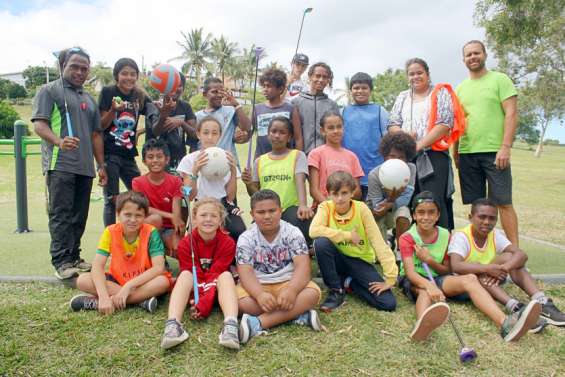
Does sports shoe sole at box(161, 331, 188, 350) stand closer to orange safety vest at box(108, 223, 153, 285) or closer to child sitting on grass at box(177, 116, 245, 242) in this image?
orange safety vest at box(108, 223, 153, 285)

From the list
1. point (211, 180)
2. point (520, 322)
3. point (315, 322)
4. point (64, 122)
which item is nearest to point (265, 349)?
point (315, 322)

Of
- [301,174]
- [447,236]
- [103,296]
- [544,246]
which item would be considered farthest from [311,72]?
[544,246]

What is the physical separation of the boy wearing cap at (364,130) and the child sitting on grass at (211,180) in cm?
124

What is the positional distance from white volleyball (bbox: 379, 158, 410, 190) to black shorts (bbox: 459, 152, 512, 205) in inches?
36.9

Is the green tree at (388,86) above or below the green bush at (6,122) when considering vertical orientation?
above

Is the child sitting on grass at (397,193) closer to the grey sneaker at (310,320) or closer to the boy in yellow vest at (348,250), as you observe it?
the boy in yellow vest at (348,250)

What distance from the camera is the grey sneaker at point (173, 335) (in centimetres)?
287

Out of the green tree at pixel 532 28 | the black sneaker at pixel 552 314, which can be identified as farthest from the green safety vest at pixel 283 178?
the green tree at pixel 532 28

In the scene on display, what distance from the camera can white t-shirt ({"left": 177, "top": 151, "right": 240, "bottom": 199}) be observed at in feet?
14.0

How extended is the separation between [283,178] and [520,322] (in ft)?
7.23

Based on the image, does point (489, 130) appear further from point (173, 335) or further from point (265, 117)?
point (173, 335)

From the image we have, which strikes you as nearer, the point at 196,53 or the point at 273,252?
the point at 273,252

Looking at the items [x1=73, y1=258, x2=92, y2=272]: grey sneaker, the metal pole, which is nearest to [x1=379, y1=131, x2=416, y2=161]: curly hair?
[x1=73, y1=258, x2=92, y2=272]: grey sneaker

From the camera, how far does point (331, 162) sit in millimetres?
4289
